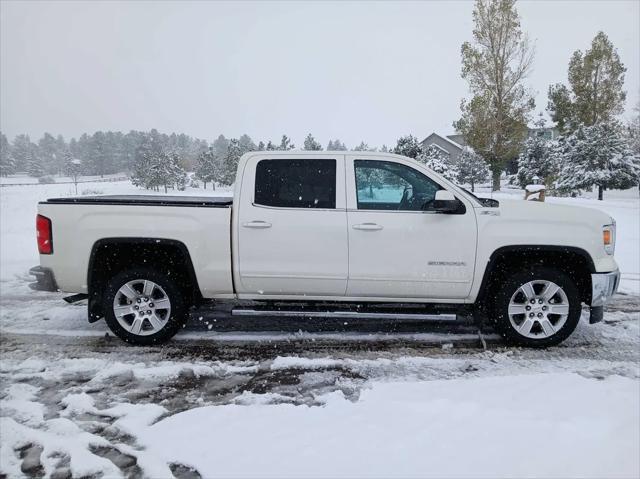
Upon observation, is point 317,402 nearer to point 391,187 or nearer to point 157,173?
point 391,187

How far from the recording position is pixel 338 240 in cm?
440

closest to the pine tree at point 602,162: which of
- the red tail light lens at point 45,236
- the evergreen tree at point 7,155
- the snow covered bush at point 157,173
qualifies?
the snow covered bush at point 157,173

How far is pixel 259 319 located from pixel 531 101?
29914 mm

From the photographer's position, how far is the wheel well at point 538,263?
14.5 ft

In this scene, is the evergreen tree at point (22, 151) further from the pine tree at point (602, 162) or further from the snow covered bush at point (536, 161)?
the pine tree at point (602, 162)

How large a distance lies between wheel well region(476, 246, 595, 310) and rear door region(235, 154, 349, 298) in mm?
1431

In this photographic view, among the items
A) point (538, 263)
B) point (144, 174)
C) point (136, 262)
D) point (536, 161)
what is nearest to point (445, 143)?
point (536, 161)

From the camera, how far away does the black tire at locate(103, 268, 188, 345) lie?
453 cm

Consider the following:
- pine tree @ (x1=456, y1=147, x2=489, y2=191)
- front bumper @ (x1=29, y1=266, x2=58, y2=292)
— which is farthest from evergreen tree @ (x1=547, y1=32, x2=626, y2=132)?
front bumper @ (x1=29, y1=266, x2=58, y2=292)

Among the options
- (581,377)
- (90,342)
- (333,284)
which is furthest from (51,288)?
(581,377)

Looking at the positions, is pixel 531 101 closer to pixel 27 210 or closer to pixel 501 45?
pixel 501 45

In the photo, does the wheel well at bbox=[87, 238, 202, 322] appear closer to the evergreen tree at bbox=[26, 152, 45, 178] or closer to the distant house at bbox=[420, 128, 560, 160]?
the distant house at bbox=[420, 128, 560, 160]

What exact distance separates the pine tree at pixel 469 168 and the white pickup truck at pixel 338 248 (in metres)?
36.4

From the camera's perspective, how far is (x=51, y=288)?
4.57 metres
